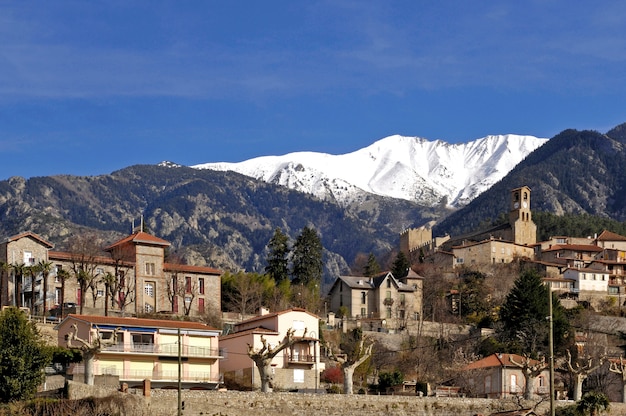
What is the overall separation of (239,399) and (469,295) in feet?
208

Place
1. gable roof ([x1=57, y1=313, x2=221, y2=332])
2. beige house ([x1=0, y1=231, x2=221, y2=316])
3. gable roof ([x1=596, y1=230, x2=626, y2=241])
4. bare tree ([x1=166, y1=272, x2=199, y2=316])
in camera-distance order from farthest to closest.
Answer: gable roof ([x1=596, y1=230, x2=626, y2=241]) → bare tree ([x1=166, y1=272, x2=199, y2=316]) → beige house ([x1=0, y1=231, x2=221, y2=316]) → gable roof ([x1=57, y1=313, x2=221, y2=332])

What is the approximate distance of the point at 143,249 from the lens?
98438mm

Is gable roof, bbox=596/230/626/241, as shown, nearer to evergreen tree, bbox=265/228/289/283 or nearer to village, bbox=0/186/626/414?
village, bbox=0/186/626/414

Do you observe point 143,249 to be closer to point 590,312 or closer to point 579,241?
point 590,312

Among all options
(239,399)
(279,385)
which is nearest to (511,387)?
(279,385)

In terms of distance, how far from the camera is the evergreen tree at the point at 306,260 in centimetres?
12338

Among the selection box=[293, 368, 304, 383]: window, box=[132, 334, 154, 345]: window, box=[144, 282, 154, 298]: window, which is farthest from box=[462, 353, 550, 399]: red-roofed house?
box=[144, 282, 154, 298]: window

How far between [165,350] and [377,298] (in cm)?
5063

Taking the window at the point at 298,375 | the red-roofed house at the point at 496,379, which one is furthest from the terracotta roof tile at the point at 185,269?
the red-roofed house at the point at 496,379

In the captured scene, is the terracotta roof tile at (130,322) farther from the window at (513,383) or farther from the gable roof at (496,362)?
the window at (513,383)

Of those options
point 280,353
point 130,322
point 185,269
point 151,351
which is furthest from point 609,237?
point 151,351

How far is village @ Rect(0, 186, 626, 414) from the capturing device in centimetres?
6900

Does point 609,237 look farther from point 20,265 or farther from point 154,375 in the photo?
point 154,375

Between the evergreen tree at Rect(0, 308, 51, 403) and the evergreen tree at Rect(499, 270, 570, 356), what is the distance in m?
46.4
